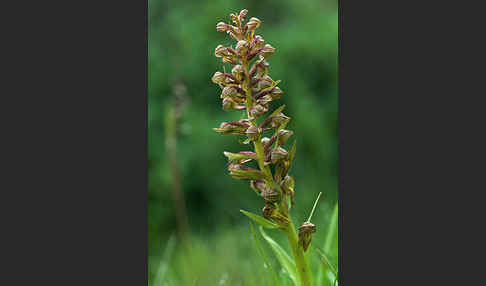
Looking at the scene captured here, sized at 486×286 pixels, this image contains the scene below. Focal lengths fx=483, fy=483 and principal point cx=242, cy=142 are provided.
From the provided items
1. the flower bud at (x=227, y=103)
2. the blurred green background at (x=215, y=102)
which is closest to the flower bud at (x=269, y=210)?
the flower bud at (x=227, y=103)

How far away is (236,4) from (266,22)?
0.49 metres

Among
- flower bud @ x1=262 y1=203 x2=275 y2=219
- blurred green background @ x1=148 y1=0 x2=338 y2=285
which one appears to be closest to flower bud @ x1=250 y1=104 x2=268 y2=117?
flower bud @ x1=262 y1=203 x2=275 y2=219

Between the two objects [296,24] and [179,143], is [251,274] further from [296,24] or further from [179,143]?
[296,24]

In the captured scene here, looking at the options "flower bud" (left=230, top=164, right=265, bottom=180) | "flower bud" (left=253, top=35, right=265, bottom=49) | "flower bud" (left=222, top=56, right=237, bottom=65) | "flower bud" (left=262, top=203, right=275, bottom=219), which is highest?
"flower bud" (left=253, top=35, right=265, bottom=49)

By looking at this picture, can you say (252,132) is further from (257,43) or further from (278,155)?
(257,43)

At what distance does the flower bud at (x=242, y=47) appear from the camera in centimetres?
195

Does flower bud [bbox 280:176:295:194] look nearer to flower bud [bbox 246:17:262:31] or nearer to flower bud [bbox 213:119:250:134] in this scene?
Answer: flower bud [bbox 213:119:250:134]

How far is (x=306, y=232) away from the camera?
6.57 ft

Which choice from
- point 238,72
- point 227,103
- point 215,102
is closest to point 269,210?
point 227,103

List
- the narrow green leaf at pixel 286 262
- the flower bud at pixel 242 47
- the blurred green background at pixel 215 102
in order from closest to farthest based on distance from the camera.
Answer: the flower bud at pixel 242 47 → the narrow green leaf at pixel 286 262 → the blurred green background at pixel 215 102

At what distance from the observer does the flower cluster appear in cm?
199

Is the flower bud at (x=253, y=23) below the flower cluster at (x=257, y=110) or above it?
above

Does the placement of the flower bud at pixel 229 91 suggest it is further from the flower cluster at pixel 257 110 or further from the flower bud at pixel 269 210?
the flower bud at pixel 269 210

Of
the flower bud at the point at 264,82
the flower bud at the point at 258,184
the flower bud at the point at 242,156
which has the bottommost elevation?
the flower bud at the point at 258,184
